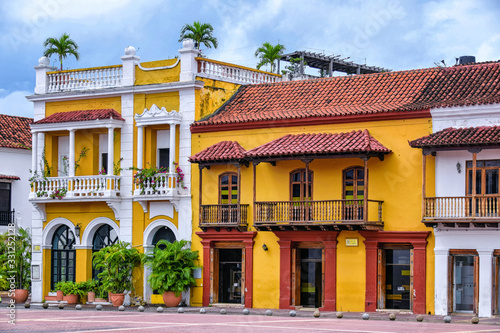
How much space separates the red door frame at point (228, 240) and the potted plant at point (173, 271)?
442 millimetres

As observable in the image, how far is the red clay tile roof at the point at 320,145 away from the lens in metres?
34.1

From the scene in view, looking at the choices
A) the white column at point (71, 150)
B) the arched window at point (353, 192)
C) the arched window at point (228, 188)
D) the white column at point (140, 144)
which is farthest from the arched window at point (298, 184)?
the white column at point (71, 150)

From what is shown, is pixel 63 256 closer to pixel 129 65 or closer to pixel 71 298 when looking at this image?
pixel 71 298

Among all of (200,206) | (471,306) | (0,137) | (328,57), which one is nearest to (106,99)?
(200,206)

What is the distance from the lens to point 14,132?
50.8 metres

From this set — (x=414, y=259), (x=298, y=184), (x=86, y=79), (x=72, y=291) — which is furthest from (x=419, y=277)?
(x=86, y=79)

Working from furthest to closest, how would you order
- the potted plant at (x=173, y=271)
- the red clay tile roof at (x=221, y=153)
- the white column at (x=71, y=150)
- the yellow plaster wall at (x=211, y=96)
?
the white column at (x=71, y=150)
the yellow plaster wall at (x=211, y=96)
the potted plant at (x=173, y=271)
the red clay tile roof at (x=221, y=153)

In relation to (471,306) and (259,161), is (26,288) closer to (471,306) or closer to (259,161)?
(259,161)

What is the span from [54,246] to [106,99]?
6.45 metres

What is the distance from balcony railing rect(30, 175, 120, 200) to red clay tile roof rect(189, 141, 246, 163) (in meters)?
4.12

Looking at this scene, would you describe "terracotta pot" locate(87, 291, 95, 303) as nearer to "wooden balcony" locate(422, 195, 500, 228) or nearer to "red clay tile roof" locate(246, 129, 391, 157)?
"red clay tile roof" locate(246, 129, 391, 157)

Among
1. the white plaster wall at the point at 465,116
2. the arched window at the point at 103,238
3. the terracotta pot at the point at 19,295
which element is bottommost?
the terracotta pot at the point at 19,295

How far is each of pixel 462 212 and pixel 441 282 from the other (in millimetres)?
2477

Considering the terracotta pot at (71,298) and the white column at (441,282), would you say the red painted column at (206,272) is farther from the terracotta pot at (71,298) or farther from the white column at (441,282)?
the white column at (441,282)
